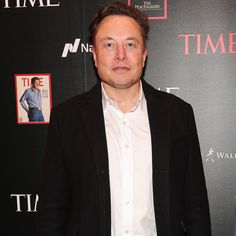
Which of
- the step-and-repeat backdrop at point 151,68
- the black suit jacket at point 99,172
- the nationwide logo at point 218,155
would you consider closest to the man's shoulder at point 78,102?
the black suit jacket at point 99,172

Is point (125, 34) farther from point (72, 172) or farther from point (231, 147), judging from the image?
point (231, 147)

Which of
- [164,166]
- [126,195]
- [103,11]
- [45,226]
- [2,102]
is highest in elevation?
[103,11]

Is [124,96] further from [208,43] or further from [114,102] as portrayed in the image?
[208,43]

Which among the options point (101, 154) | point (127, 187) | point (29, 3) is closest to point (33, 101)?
point (29, 3)

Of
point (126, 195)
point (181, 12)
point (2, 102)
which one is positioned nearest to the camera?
point (126, 195)

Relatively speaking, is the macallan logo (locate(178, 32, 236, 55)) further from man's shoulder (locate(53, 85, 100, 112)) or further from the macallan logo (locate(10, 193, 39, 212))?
the macallan logo (locate(10, 193, 39, 212))

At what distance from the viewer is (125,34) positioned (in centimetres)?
143

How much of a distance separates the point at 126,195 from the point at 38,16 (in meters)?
1.25

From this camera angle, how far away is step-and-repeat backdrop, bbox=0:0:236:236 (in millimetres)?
2002

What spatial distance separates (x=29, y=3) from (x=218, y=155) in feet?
4.77

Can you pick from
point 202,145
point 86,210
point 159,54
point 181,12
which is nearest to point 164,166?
point 86,210

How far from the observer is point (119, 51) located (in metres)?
1.41

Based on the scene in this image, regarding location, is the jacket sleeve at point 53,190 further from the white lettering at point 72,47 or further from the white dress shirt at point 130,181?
the white lettering at point 72,47

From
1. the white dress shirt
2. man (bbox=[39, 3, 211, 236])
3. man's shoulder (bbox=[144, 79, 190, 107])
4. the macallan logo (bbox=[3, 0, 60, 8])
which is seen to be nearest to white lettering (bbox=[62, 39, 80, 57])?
the macallan logo (bbox=[3, 0, 60, 8])
